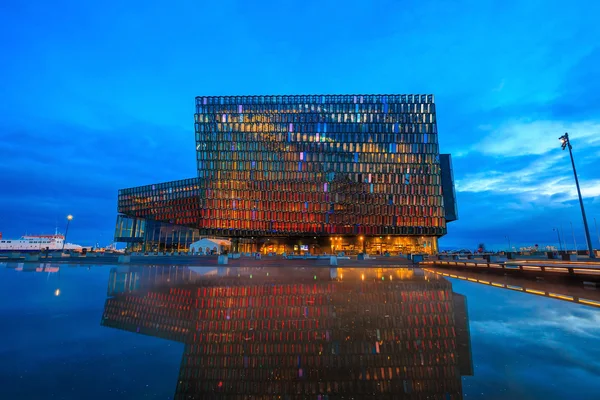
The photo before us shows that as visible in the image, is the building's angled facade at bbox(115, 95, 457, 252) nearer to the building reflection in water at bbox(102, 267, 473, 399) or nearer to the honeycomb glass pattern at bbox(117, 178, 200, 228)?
the honeycomb glass pattern at bbox(117, 178, 200, 228)

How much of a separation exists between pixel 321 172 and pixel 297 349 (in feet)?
249

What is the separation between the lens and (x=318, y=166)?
8125 centimetres

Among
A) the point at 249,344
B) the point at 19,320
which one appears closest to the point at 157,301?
the point at 19,320

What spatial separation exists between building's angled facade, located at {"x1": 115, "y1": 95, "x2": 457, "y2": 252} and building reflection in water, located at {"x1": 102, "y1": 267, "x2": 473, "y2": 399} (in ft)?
222

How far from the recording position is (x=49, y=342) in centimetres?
617

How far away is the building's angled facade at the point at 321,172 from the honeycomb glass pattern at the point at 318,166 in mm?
271

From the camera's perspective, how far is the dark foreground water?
4398mm

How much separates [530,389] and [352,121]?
8289 cm

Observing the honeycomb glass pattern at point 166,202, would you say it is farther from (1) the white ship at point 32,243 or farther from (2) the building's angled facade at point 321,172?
(1) the white ship at point 32,243

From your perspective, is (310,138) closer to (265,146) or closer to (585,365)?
(265,146)

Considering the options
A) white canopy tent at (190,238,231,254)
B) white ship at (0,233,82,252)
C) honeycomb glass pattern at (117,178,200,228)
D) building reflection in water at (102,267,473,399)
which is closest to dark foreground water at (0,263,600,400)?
building reflection in water at (102,267,473,399)

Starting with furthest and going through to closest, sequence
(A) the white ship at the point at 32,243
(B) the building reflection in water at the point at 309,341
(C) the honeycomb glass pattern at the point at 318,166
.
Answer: (A) the white ship at the point at 32,243 → (C) the honeycomb glass pattern at the point at 318,166 → (B) the building reflection in water at the point at 309,341

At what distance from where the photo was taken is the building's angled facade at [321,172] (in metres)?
79.4

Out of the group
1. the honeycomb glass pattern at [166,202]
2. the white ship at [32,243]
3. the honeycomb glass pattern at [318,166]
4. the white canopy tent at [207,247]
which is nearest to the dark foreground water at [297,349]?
the white canopy tent at [207,247]
